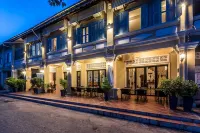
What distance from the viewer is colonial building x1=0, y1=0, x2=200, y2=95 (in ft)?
29.8

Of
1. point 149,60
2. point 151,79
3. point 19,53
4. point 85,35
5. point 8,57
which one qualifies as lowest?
point 151,79

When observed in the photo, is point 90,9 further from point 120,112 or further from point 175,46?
point 120,112

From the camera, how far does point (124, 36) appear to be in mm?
11898

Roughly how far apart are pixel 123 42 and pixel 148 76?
12.3 ft

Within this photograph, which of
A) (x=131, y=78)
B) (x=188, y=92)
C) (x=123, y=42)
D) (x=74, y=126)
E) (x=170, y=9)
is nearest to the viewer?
(x=74, y=126)

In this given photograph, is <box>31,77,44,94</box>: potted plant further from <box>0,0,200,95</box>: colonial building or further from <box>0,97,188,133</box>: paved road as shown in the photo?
<box>0,97,188,133</box>: paved road

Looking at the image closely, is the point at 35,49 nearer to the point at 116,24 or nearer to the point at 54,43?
the point at 54,43

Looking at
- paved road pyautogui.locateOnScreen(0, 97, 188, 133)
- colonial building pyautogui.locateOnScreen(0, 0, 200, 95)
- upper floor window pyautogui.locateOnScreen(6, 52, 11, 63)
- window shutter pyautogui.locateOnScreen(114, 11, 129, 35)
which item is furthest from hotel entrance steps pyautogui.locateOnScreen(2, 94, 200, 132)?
upper floor window pyautogui.locateOnScreen(6, 52, 11, 63)

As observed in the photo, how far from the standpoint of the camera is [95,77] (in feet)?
54.8

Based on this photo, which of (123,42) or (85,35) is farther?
(85,35)

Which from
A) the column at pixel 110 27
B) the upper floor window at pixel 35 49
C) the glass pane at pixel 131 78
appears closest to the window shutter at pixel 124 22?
the column at pixel 110 27

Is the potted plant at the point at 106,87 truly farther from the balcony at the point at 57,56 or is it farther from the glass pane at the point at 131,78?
the balcony at the point at 57,56

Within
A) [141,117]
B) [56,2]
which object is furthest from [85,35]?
[56,2]

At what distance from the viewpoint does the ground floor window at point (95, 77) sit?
16.2 m
